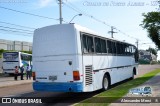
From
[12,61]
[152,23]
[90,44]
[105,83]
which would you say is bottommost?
[105,83]

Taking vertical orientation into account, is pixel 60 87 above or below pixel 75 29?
below

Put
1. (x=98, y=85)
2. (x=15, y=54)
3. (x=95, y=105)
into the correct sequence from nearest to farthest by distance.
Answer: (x=95, y=105), (x=98, y=85), (x=15, y=54)

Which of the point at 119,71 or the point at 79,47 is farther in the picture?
the point at 119,71

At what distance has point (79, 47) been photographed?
1291 centimetres

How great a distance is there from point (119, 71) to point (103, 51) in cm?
398

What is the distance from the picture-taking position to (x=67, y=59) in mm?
12922

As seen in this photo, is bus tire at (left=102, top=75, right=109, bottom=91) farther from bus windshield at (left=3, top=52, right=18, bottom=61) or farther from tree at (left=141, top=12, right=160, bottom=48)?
bus windshield at (left=3, top=52, right=18, bottom=61)

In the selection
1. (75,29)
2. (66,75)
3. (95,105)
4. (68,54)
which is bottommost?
(95,105)

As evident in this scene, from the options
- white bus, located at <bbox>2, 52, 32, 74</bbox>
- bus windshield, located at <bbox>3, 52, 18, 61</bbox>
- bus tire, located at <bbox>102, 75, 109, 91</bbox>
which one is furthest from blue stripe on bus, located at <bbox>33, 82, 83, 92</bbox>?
bus windshield, located at <bbox>3, 52, 18, 61</bbox>

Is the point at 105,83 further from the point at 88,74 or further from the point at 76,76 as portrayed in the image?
the point at 76,76

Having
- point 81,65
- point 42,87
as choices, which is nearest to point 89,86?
point 81,65

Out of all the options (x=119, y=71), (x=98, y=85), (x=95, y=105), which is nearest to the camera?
(x=95, y=105)

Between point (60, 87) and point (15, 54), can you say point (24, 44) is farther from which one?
point (60, 87)

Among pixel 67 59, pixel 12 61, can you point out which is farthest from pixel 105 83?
pixel 12 61
